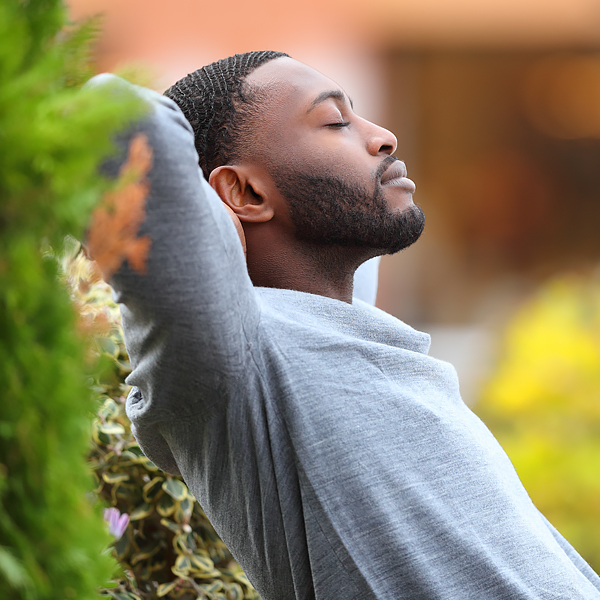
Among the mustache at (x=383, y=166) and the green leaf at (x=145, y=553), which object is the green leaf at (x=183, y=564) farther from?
the mustache at (x=383, y=166)

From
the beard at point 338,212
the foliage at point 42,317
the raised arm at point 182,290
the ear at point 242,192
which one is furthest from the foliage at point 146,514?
the foliage at point 42,317

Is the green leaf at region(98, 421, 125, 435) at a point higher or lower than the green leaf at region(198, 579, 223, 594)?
higher

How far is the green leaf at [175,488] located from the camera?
1845 mm

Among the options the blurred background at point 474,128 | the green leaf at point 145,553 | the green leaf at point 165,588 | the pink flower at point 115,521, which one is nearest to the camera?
the pink flower at point 115,521

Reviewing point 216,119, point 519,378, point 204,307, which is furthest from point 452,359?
point 204,307

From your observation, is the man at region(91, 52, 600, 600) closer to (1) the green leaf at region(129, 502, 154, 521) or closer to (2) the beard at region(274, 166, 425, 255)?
(2) the beard at region(274, 166, 425, 255)

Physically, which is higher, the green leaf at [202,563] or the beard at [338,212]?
the beard at [338,212]

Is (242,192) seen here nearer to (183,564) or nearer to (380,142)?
(380,142)

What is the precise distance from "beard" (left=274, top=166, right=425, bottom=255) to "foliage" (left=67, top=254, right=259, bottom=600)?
2.03 feet

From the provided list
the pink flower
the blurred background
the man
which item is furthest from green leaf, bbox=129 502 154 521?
the blurred background

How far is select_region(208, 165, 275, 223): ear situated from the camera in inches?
59.5

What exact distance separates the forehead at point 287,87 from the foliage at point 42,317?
88 centimetres

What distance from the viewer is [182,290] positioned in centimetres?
103

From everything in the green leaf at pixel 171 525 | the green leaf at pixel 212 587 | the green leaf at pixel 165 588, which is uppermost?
the green leaf at pixel 171 525
